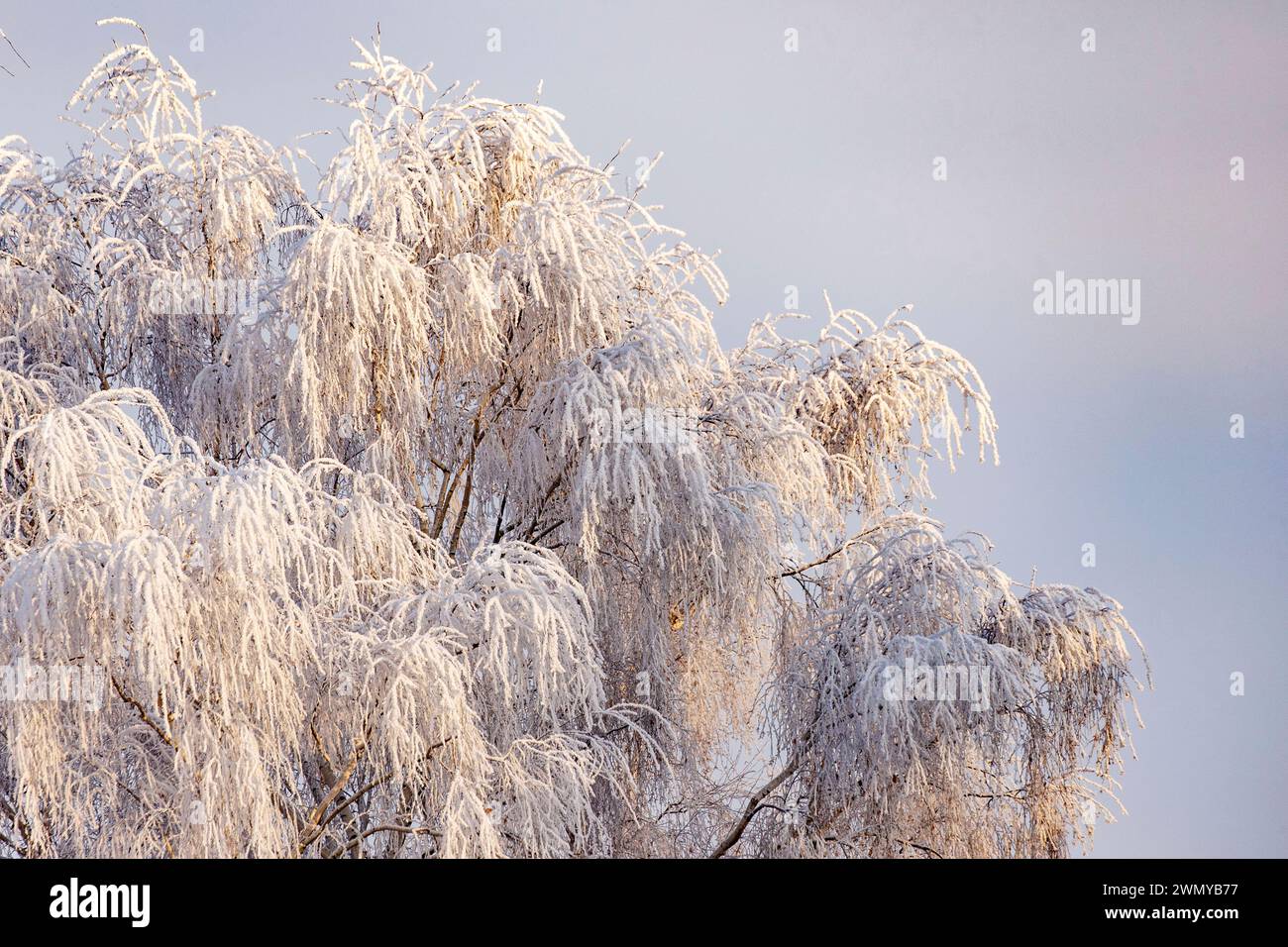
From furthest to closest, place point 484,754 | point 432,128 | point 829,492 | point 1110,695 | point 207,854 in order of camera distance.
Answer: point 829,492
point 432,128
point 1110,695
point 484,754
point 207,854

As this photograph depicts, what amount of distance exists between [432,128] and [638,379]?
5.70 feet

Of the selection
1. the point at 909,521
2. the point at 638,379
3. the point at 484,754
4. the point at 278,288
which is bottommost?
the point at 484,754

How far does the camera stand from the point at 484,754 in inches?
263

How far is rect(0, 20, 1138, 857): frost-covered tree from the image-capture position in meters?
6.14

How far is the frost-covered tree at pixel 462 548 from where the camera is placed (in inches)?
242

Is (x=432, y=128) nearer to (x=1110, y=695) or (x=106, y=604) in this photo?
(x=106, y=604)

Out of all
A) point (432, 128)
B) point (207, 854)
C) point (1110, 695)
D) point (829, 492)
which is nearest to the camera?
point (207, 854)

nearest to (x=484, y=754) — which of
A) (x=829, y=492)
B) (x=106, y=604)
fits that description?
(x=106, y=604)

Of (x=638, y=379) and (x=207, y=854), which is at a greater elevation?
(x=638, y=379)

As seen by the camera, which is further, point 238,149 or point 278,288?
point 238,149

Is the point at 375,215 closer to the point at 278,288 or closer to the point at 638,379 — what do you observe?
the point at 278,288

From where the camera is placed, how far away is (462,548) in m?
9.12

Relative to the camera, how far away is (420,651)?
642cm
